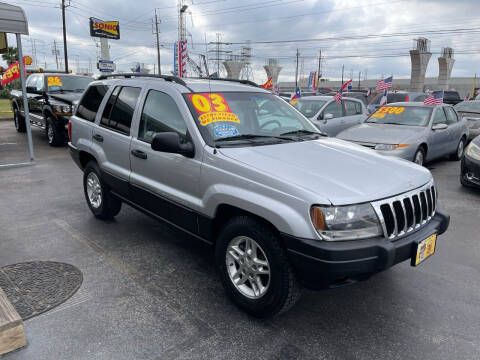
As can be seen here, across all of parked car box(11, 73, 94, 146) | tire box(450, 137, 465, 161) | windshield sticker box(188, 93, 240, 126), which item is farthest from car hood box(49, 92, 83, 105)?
tire box(450, 137, 465, 161)

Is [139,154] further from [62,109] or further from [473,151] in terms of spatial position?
[62,109]

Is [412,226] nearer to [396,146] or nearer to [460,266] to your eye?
[460,266]

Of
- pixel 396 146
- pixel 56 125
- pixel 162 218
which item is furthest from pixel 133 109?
pixel 56 125

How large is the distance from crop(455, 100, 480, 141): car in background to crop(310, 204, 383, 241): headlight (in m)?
10.8

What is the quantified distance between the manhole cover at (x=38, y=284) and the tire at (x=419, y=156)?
22.2 ft

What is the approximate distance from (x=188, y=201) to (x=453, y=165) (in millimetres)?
8328

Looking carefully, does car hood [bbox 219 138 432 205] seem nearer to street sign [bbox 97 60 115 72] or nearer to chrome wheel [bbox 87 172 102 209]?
chrome wheel [bbox 87 172 102 209]

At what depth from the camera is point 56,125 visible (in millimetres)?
10555

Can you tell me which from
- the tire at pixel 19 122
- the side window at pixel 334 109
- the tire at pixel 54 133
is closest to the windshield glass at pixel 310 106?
the side window at pixel 334 109

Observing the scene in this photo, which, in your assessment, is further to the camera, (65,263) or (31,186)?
(31,186)

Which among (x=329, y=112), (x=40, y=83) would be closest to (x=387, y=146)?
(x=329, y=112)

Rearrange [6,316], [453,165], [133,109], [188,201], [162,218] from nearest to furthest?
[6,316] → [188,201] → [162,218] → [133,109] → [453,165]

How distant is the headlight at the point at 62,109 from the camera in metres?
10.1

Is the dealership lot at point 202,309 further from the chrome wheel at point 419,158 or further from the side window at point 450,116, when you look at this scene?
the side window at point 450,116
